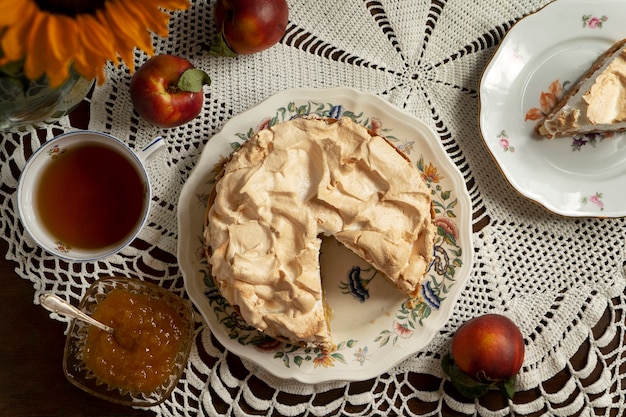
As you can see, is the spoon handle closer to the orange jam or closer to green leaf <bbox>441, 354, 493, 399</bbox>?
the orange jam

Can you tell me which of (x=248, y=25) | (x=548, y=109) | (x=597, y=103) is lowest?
(x=248, y=25)

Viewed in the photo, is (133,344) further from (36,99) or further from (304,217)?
(36,99)

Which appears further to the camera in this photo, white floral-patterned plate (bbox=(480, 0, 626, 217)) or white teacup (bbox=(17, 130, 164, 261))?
white floral-patterned plate (bbox=(480, 0, 626, 217))

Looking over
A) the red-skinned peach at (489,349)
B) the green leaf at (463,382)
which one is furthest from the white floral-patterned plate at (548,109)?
the green leaf at (463,382)

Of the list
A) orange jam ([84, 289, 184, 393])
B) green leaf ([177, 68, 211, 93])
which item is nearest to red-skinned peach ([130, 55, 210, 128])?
green leaf ([177, 68, 211, 93])

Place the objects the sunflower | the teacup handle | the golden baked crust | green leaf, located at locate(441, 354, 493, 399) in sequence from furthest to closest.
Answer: green leaf, located at locate(441, 354, 493, 399)
the teacup handle
the golden baked crust
the sunflower

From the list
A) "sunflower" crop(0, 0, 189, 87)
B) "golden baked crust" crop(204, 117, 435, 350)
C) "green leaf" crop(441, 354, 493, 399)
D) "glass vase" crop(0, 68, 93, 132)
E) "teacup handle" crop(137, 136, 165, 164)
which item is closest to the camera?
"sunflower" crop(0, 0, 189, 87)

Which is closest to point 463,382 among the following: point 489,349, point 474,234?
point 489,349
